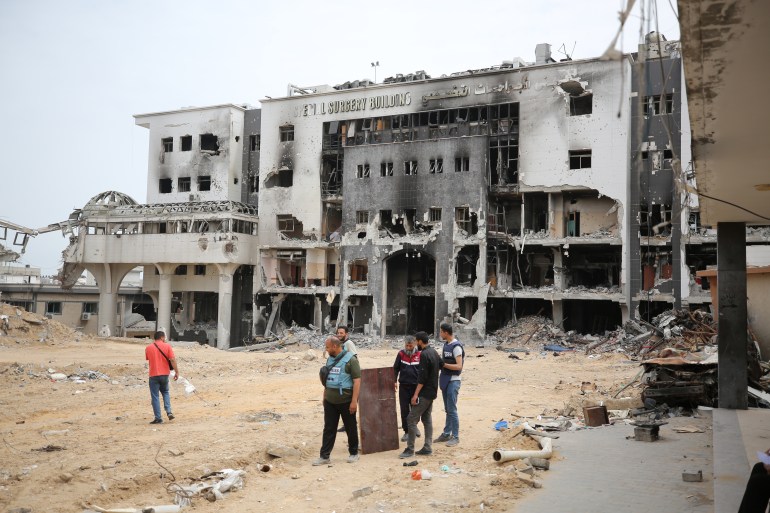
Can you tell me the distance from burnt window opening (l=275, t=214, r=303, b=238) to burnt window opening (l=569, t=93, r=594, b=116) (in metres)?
18.9

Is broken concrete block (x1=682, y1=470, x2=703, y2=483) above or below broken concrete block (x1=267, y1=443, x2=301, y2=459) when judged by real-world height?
above

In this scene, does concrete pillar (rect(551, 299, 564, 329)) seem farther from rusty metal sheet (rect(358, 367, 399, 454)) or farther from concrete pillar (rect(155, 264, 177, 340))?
rusty metal sheet (rect(358, 367, 399, 454))

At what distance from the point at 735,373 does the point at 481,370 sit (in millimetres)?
13066

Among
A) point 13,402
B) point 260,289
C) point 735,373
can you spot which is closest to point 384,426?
point 735,373

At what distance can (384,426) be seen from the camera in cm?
977

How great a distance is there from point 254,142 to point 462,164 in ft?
58.4

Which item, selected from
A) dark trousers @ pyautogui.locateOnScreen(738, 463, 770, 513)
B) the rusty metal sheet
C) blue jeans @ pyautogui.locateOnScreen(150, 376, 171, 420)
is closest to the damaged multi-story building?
the rusty metal sheet

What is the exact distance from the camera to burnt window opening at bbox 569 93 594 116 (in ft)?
120

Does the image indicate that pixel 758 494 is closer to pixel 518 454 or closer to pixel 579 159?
pixel 518 454

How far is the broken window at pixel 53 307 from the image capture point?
5634 centimetres

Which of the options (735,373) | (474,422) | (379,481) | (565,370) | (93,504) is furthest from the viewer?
(565,370)

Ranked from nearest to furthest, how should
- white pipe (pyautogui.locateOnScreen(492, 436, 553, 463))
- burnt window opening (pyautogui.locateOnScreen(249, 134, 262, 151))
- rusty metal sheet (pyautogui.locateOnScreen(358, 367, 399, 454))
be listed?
white pipe (pyautogui.locateOnScreen(492, 436, 553, 463)), rusty metal sheet (pyautogui.locateOnScreen(358, 367, 399, 454)), burnt window opening (pyautogui.locateOnScreen(249, 134, 262, 151))

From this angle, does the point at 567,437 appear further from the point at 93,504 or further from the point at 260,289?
the point at 260,289

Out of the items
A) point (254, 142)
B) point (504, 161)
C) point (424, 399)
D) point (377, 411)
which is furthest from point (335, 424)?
point (254, 142)
